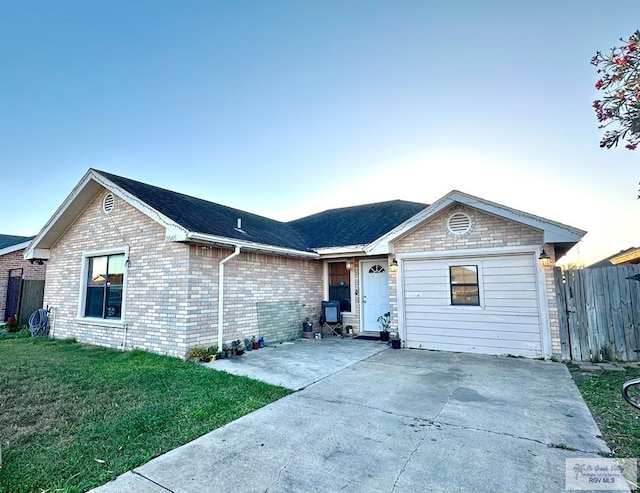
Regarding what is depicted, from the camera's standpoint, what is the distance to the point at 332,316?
10.0m

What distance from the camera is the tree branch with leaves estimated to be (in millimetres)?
3295

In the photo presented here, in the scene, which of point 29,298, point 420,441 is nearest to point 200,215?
point 420,441

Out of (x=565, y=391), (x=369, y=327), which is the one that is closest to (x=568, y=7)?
(x=565, y=391)

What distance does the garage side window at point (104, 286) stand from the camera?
320 inches

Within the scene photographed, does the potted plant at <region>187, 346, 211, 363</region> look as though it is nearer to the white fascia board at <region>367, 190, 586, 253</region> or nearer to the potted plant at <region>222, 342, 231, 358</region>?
the potted plant at <region>222, 342, 231, 358</region>

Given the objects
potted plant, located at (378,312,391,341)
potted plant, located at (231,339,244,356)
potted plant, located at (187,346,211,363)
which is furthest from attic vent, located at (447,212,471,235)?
potted plant, located at (187,346,211,363)

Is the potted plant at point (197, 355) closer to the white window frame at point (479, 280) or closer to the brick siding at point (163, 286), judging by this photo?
the brick siding at point (163, 286)

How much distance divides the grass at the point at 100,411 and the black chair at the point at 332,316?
482 centimetres

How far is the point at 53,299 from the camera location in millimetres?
9570

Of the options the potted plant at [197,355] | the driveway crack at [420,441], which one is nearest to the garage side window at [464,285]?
the driveway crack at [420,441]

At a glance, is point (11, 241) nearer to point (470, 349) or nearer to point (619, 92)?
point (470, 349)

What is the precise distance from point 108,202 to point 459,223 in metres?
9.48

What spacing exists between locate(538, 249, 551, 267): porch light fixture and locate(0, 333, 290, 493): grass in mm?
6030

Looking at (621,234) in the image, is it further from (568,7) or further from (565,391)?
(565,391)
